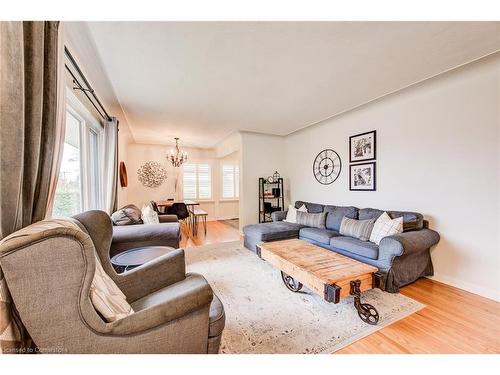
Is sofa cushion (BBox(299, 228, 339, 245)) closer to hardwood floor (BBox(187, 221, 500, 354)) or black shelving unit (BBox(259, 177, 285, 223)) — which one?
hardwood floor (BBox(187, 221, 500, 354))

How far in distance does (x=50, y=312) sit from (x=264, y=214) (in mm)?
4194

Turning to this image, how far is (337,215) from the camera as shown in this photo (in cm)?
344

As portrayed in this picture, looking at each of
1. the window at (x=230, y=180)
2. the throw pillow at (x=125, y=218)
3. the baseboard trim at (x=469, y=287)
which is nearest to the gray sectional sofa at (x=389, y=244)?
the baseboard trim at (x=469, y=287)

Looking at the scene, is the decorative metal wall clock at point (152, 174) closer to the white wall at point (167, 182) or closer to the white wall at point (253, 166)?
the white wall at point (167, 182)

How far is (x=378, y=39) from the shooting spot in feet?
5.68

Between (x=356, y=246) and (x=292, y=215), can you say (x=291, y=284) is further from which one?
(x=292, y=215)

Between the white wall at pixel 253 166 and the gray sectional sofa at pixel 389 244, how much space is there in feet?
4.49

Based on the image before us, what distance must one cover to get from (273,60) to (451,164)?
241 centimetres

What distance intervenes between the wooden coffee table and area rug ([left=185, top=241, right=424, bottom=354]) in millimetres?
107

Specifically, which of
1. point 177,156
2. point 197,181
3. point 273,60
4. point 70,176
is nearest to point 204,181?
point 197,181

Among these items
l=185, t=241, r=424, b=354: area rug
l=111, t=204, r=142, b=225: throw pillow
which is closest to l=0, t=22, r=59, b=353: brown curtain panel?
l=185, t=241, r=424, b=354: area rug

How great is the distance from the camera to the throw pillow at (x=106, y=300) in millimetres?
926

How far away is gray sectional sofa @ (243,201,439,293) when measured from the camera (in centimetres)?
215
